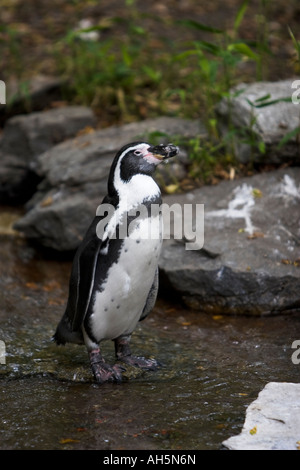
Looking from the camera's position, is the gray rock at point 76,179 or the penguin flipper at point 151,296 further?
the gray rock at point 76,179

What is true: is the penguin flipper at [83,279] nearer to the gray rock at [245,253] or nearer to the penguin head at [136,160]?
the penguin head at [136,160]

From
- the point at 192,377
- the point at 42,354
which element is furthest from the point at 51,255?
the point at 192,377

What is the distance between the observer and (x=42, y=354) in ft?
14.5

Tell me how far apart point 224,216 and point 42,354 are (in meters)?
1.92

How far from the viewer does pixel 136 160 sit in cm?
401

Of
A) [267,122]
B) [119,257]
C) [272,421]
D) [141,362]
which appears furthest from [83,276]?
[267,122]

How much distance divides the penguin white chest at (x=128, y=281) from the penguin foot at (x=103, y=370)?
10 centimetres

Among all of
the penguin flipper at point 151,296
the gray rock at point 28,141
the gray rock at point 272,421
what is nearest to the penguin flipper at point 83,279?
the penguin flipper at point 151,296

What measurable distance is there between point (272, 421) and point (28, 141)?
189 inches

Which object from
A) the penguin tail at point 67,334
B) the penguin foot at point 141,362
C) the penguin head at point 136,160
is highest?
the penguin head at point 136,160

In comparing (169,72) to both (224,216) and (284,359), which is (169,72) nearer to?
(224,216)

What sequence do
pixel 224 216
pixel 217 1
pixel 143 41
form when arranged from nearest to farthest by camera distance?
pixel 224 216, pixel 143 41, pixel 217 1

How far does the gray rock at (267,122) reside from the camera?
5898mm
